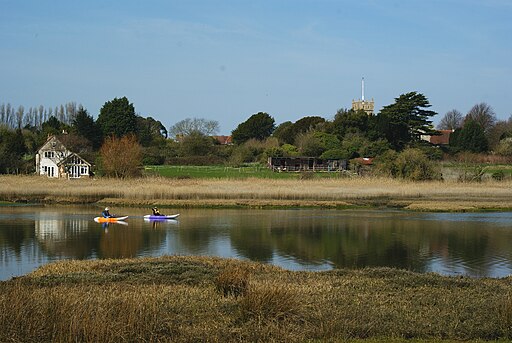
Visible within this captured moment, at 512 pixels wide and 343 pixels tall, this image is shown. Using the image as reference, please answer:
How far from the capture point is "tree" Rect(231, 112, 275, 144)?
121 metres

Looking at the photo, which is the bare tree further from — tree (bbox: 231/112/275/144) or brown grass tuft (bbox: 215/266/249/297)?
brown grass tuft (bbox: 215/266/249/297)

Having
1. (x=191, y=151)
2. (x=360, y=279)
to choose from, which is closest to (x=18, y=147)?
(x=191, y=151)

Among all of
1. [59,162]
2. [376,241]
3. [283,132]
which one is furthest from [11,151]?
[376,241]

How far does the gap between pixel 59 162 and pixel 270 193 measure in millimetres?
33189

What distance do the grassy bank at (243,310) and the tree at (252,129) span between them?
107m

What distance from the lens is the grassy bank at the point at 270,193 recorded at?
4791 cm

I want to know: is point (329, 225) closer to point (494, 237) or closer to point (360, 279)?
point (494, 237)

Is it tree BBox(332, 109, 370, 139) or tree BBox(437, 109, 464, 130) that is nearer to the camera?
tree BBox(332, 109, 370, 139)

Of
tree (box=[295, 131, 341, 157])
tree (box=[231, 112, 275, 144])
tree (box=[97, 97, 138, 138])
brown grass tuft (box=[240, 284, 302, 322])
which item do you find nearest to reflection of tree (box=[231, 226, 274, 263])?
brown grass tuft (box=[240, 284, 302, 322])

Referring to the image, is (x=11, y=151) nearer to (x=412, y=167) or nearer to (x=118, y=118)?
(x=118, y=118)

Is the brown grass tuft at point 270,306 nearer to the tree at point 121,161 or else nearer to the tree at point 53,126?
the tree at point 121,161

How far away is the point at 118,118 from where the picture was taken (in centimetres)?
9650

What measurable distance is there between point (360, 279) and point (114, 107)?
8609 cm

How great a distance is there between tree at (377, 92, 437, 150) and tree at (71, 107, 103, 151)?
39936 millimetres
